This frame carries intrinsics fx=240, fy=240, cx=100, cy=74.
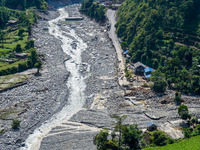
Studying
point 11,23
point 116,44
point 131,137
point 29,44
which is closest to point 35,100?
point 131,137

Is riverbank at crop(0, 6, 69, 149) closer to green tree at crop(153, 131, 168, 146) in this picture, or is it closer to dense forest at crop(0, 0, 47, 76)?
dense forest at crop(0, 0, 47, 76)

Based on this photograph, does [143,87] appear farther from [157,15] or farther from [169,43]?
[157,15]

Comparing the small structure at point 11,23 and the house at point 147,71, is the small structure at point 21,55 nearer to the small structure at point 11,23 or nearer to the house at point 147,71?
the small structure at point 11,23

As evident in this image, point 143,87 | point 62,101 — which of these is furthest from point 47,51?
point 143,87

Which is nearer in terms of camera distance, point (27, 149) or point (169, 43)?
point (27, 149)

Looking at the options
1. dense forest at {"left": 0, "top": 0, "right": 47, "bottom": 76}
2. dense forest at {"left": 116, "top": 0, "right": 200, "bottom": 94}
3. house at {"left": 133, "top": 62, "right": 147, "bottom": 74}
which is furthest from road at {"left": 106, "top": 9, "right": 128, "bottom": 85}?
dense forest at {"left": 0, "top": 0, "right": 47, "bottom": 76}

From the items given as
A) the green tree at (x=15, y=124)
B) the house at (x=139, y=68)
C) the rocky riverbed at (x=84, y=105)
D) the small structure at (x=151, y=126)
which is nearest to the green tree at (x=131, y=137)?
the small structure at (x=151, y=126)
